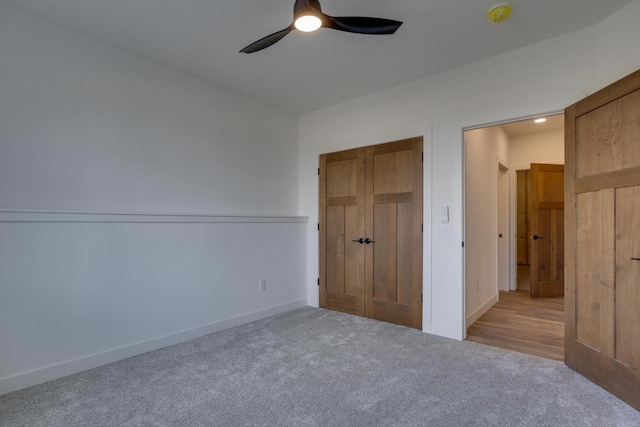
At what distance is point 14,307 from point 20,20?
2.03m

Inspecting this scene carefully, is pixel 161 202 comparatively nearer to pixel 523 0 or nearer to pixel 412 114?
pixel 412 114

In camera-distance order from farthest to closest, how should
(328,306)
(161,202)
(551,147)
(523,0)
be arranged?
(551,147) < (328,306) < (161,202) < (523,0)

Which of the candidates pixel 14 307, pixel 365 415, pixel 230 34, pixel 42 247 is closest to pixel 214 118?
pixel 230 34

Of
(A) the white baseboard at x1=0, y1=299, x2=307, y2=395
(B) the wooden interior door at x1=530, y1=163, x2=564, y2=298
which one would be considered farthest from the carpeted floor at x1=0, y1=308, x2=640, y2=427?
(B) the wooden interior door at x1=530, y1=163, x2=564, y2=298

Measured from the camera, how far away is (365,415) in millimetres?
1892

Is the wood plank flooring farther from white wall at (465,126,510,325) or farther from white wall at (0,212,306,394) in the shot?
white wall at (0,212,306,394)

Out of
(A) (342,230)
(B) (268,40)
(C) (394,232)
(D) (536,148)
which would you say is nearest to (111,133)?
(B) (268,40)

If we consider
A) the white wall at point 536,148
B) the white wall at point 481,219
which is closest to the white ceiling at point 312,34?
the white wall at point 481,219

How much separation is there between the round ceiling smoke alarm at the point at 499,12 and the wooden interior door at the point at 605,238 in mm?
846

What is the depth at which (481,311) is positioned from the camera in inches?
160

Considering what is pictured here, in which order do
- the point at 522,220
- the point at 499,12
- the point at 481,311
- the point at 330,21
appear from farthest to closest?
the point at 522,220 < the point at 481,311 < the point at 499,12 < the point at 330,21

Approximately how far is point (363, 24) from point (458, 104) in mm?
1668

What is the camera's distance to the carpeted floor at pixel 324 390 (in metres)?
1.87

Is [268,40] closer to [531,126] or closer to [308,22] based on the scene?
[308,22]
